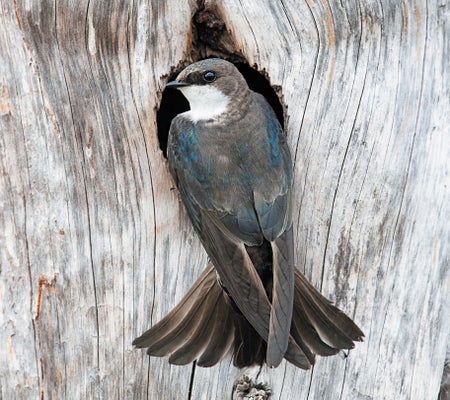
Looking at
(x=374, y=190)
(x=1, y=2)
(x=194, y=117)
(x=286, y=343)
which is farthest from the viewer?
(x=194, y=117)

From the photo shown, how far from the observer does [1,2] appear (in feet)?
9.62

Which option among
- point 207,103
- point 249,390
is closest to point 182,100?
point 207,103

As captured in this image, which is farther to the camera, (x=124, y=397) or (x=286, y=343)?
(x=124, y=397)

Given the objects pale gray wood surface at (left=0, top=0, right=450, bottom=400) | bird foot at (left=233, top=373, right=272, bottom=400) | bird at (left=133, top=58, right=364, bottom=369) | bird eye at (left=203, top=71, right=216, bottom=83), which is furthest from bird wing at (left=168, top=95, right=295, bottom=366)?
bird foot at (left=233, top=373, right=272, bottom=400)

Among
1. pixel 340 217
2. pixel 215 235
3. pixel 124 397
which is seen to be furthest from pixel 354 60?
pixel 124 397

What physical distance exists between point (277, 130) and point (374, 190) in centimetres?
47

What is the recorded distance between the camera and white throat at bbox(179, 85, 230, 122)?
3.30 m

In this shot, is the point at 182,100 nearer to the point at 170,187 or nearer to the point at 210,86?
the point at 210,86

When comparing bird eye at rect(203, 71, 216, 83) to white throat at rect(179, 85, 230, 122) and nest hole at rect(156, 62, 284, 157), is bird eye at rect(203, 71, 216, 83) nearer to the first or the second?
white throat at rect(179, 85, 230, 122)

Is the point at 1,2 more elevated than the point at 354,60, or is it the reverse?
the point at 1,2

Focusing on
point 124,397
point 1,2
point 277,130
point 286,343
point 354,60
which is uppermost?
point 1,2

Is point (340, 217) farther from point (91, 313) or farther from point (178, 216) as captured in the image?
point (91, 313)

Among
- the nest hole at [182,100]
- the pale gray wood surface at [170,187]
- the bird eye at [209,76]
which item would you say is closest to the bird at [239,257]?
the bird eye at [209,76]

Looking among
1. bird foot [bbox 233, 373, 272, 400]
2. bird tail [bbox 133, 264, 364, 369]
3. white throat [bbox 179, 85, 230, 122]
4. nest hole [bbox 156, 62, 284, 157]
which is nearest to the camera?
bird tail [bbox 133, 264, 364, 369]
